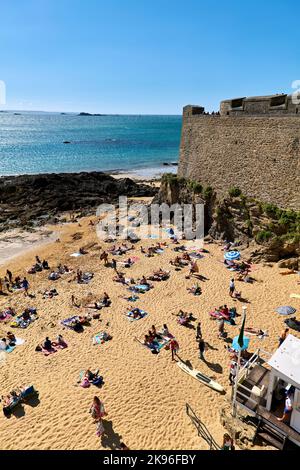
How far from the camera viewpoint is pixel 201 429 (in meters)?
8.88

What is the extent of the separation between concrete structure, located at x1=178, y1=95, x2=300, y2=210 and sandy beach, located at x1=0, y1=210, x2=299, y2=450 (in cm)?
470

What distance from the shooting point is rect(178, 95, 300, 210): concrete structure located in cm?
1714

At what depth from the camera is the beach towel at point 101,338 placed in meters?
12.7

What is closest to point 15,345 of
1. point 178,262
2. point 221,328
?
point 221,328

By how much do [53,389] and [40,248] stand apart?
14.3 metres

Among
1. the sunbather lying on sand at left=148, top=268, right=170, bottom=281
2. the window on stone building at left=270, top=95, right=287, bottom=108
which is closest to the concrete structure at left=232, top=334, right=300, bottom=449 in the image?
the sunbather lying on sand at left=148, top=268, right=170, bottom=281

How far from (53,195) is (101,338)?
2424cm

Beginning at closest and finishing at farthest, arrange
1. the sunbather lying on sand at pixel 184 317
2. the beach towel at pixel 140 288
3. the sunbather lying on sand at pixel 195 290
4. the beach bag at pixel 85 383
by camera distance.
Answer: the beach bag at pixel 85 383
the sunbather lying on sand at pixel 184 317
the sunbather lying on sand at pixel 195 290
the beach towel at pixel 140 288

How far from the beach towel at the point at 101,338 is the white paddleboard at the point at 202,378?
3.10m

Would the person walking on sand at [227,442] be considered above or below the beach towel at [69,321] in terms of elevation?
above

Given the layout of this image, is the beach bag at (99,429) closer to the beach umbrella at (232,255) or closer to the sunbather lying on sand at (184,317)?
the sunbather lying on sand at (184,317)

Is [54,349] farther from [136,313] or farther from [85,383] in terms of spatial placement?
[136,313]

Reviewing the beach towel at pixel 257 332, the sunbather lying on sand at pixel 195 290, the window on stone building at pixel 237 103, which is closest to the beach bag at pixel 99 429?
the beach towel at pixel 257 332

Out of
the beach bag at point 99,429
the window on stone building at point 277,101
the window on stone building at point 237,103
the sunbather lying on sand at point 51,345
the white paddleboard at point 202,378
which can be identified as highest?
the window on stone building at point 237,103
